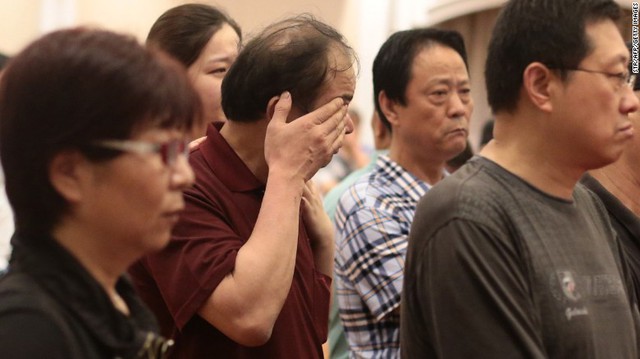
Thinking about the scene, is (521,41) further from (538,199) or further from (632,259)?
(632,259)

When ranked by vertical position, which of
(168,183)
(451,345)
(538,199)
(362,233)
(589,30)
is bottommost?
(362,233)

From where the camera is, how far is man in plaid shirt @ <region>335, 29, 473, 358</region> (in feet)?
9.14

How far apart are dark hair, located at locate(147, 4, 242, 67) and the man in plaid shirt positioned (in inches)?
25.3

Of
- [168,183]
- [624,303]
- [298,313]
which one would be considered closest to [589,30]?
[624,303]

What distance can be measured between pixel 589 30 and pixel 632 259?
69 cm

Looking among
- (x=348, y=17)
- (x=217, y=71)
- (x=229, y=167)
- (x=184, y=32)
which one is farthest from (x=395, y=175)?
(x=348, y=17)

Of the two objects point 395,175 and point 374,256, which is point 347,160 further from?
point 374,256

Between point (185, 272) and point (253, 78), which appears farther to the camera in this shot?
point (253, 78)

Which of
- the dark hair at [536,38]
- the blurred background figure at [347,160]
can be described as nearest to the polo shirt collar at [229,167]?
the dark hair at [536,38]

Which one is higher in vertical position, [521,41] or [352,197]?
[521,41]

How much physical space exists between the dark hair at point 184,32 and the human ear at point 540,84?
3.07ft

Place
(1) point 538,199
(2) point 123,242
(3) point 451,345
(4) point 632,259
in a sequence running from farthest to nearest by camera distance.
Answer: (4) point 632,259 < (1) point 538,199 < (3) point 451,345 < (2) point 123,242

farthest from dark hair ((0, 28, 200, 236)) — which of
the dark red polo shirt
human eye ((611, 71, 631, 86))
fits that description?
human eye ((611, 71, 631, 86))

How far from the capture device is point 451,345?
1880mm
